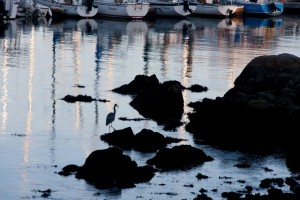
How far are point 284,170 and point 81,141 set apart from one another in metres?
7.13

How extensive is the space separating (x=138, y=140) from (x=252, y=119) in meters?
A: 5.53

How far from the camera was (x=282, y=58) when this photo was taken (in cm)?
4081

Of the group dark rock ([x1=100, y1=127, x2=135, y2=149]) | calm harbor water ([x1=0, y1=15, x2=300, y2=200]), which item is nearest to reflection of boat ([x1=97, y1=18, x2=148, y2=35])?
calm harbor water ([x1=0, y1=15, x2=300, y2=200])

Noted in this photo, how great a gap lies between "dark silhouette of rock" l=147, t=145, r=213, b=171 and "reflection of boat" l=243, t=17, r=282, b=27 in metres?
67.7

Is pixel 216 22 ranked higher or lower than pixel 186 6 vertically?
lower

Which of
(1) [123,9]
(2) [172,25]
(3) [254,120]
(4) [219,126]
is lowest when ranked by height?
(2) [172,25]

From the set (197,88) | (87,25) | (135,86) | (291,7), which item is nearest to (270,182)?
(135,86)

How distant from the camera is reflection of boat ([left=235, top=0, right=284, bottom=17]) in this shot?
10994cm

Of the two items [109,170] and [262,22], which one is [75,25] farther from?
[109,170]

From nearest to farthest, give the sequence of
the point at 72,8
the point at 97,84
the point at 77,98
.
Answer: the point at 77,98
the point at 97,84
the point at 72,8

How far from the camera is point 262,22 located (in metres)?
102

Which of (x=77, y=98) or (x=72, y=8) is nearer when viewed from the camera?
(x=77, y=98)

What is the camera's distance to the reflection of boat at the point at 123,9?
9438cm

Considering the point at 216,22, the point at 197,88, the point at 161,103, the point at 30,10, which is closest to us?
the point at 161,103
